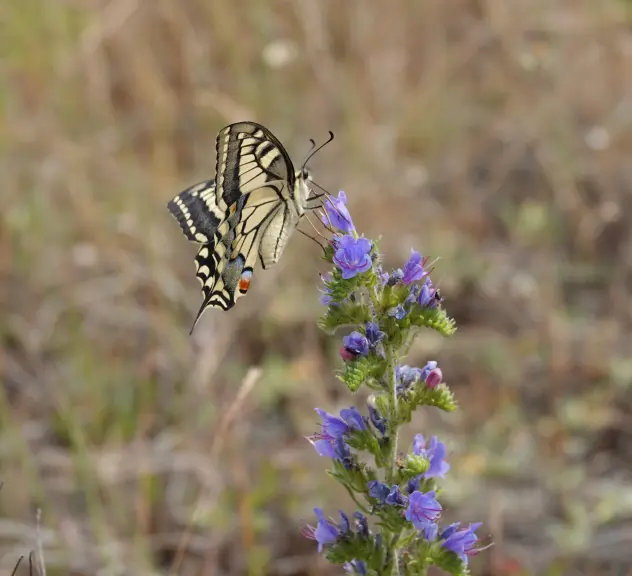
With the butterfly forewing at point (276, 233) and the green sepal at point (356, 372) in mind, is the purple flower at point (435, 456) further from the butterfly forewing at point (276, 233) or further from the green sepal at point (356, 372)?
the butterfly forewing at point (276, 233)

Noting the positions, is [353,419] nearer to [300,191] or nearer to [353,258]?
[353,258]

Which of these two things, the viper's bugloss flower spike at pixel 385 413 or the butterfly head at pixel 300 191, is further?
the butterfly head at pixel 300 191

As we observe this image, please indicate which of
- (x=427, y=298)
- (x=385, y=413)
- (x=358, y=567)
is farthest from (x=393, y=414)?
(x=358, y=567)

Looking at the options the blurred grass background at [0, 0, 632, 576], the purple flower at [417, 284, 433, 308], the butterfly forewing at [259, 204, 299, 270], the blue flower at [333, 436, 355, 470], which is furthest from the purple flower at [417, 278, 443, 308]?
the butterfly forewing at [259, 204, 299, 270]

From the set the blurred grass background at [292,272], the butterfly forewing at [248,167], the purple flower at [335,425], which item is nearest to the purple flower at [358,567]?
the purple flower at [335,425]

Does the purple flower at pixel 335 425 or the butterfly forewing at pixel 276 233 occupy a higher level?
the butterfly forewing at pixel 276 233

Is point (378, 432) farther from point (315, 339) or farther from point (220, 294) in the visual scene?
point (315, 339)

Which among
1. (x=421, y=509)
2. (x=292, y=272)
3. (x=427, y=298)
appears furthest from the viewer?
(x=292, y=272)
